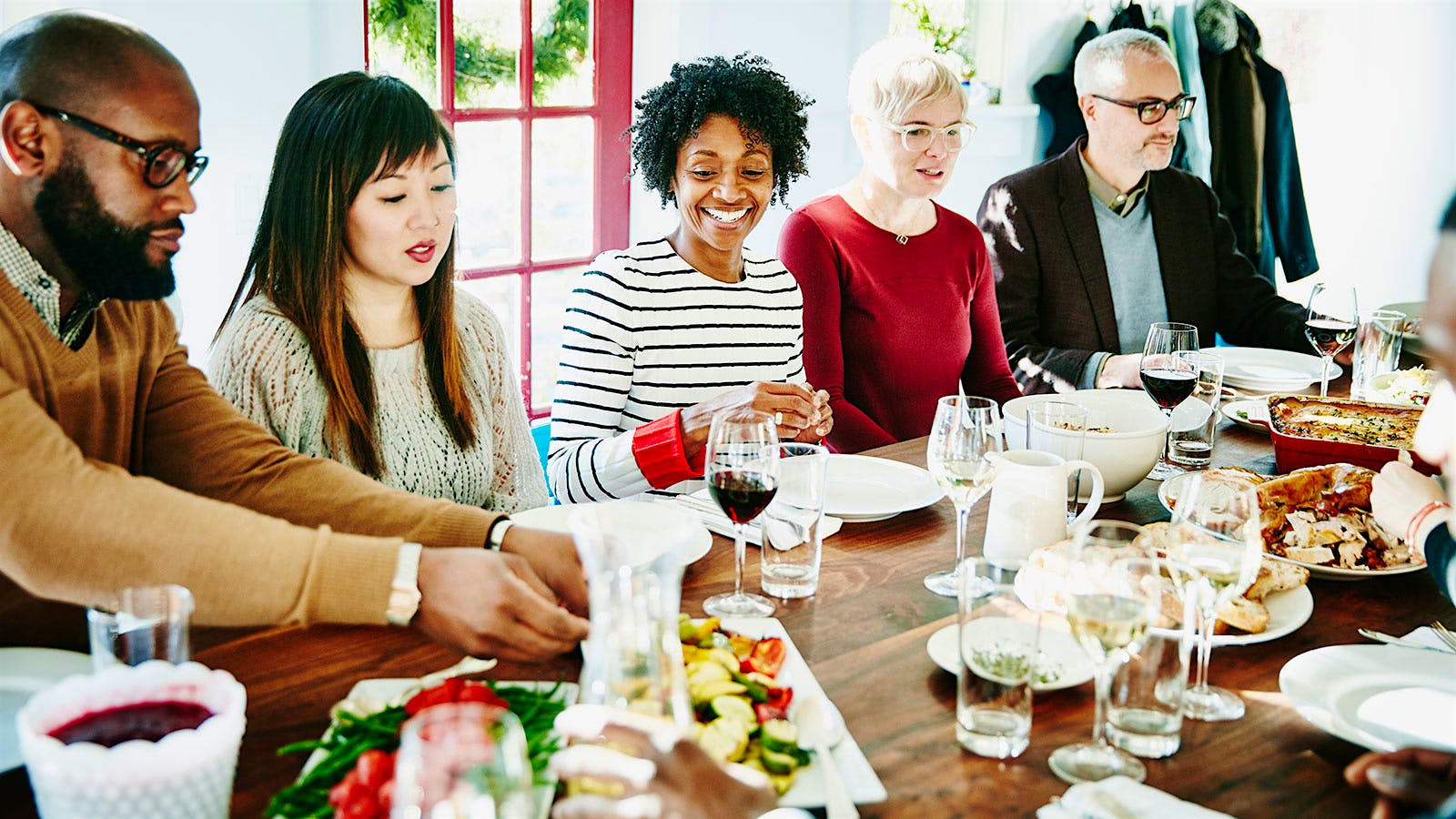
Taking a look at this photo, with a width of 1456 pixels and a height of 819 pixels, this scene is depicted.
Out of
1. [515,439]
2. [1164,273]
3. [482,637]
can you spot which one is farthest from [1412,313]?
[482,637]

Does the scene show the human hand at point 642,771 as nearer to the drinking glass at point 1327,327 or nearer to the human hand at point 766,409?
the human hand at point 766,409

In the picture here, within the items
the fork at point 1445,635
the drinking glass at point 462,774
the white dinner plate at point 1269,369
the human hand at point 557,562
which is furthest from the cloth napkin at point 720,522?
the white dinner plate at point 1269,369

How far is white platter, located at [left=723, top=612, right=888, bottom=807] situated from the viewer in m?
0.98

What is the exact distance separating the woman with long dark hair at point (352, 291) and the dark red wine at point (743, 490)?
0.71 m

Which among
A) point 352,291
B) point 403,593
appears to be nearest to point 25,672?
point 403,593

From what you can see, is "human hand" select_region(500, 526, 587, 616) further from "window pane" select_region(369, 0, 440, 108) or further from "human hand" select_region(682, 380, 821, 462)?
"window pane" select_region(369, 0, 440, 108)

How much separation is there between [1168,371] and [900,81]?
1.07 metres

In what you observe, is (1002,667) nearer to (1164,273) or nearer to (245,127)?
(245,127)

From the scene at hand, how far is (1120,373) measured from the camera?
2.67m

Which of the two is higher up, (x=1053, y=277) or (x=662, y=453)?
(x=1053, y=277)

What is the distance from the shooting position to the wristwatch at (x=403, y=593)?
1.16 m

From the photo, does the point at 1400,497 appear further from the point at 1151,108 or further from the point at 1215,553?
the point at 1151,108

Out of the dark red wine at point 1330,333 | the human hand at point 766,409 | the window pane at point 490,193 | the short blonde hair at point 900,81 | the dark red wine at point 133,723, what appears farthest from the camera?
the window pane at point 490,193

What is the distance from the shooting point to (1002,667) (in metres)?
1.10
